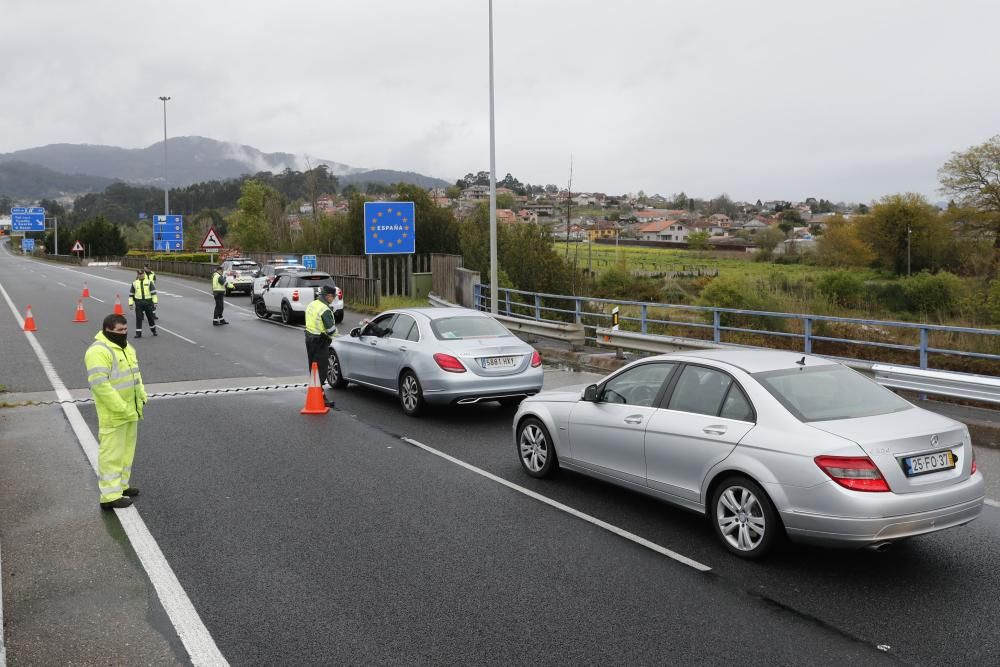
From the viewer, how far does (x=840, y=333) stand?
3312 cm

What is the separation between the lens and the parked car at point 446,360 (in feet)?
35.6

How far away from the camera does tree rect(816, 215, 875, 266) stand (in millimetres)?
81625

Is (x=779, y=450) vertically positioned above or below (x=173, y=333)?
above

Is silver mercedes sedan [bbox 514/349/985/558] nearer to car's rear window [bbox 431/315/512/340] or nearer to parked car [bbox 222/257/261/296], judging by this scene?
car's rear window [bbox 431/315/512/340]

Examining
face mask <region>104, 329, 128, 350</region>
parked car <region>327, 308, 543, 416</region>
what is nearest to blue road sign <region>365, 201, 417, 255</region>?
parked car <region>327, 308, 543, 416</region>

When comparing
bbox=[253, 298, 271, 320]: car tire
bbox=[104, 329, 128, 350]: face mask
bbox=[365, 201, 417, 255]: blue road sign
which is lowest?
bbox=[253, 298, 271, 320]: car tire

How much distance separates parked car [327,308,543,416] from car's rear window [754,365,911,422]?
5158 millimetres

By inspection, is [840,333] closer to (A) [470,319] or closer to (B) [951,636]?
(A) [470,319]

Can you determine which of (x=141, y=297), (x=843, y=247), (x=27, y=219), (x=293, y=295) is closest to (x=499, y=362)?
(x=141, y=297)

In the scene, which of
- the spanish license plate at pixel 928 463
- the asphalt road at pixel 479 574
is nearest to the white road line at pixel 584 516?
the asphalt road at pixel 479 574

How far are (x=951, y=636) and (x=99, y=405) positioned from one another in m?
6.36

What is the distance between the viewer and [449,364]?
10828 mm

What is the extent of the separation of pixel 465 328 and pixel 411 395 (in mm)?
1175

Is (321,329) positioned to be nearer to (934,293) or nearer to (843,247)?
(934,293)
